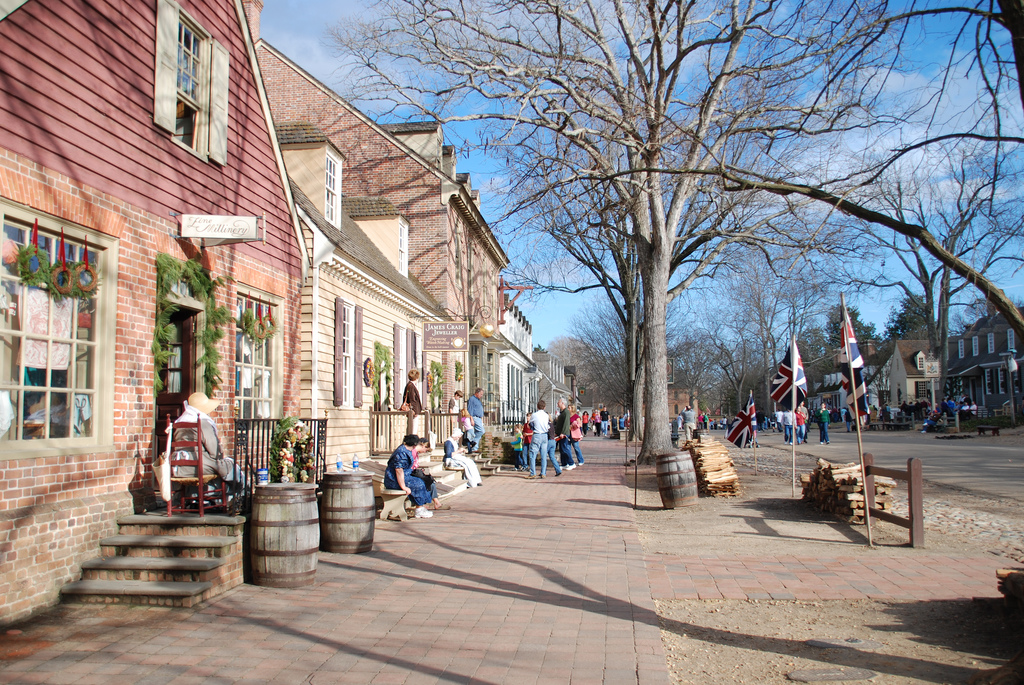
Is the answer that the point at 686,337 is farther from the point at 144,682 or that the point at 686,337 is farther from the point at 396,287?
the point at 144,682

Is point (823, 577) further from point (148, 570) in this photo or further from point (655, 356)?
point (655, 356)

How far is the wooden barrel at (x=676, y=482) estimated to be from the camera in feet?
39.4

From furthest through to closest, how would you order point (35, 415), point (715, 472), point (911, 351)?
point (911, 351), point (715, 472), point (35, 415)

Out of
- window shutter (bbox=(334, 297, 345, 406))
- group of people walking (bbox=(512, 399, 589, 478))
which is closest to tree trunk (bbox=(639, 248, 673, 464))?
group of people walking (bbox=(512, 399, 589, 478))

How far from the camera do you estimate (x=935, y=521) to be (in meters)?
10.4

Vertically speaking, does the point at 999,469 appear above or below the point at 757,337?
below

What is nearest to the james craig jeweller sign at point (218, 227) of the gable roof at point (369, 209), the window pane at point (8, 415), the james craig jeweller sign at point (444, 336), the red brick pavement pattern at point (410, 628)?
the window pane at point (8, 415)

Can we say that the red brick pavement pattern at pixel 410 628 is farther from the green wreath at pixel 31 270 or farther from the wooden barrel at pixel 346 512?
the green wreath at pixel 31 270

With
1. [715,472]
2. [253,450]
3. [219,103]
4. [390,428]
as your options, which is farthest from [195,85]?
[715,472]

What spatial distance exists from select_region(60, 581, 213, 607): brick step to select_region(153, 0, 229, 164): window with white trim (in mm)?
4574

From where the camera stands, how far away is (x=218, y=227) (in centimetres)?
802

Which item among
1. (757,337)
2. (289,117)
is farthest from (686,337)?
(289,117)

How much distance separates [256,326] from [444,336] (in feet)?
28.6

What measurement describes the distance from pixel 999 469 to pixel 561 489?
1003cm
